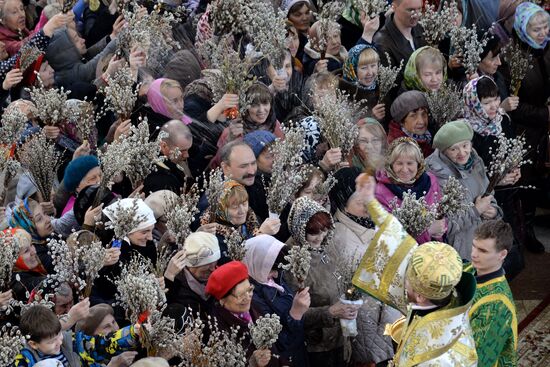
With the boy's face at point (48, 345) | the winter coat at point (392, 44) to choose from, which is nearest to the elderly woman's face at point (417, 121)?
the winter coat at point (392, 44)

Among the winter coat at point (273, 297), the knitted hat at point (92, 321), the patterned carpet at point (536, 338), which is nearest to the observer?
the knitted hat at point (92, 321)

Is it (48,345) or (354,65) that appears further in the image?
(354,65)

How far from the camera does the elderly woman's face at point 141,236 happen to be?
7.96 m

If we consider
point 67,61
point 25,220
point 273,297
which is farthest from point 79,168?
point 67,61

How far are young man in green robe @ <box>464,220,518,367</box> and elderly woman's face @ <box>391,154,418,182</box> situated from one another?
4.73ft

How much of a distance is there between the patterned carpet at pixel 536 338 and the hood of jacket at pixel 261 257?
8.80ft

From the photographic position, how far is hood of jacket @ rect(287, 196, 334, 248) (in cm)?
816

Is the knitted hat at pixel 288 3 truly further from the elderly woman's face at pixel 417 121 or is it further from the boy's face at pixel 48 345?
the boy's face at pixel 48 345

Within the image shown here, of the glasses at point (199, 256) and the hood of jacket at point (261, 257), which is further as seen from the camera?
the hood of jacket at point (261, 257)

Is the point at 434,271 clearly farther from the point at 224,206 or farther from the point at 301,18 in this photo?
the point at 301,18

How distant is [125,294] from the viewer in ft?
23.7

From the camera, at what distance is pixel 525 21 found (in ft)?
37.6

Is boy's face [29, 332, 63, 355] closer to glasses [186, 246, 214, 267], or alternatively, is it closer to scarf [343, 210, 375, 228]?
glasses [186, 246, 214, 267]

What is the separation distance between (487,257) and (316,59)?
4257mm
